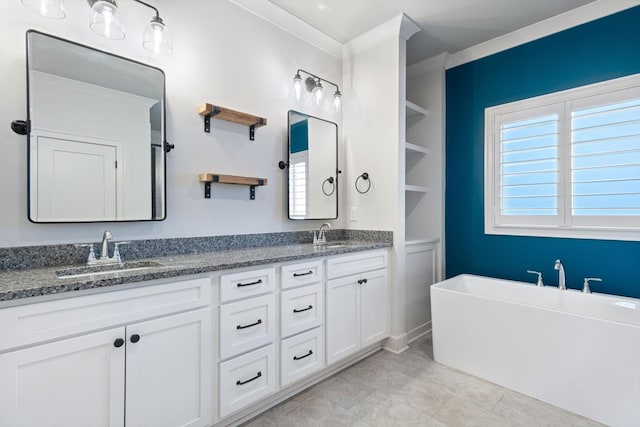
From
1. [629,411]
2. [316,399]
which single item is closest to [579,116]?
[629,411]

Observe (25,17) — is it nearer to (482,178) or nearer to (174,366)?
(174,366)

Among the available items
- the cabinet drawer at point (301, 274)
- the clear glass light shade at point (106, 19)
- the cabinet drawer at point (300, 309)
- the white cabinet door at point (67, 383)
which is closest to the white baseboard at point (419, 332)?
the cabinet drawer at point (300, 309)

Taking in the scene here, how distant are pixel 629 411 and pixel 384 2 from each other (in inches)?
118

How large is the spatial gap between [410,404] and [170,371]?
141 cm

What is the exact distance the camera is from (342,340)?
2.22 meters

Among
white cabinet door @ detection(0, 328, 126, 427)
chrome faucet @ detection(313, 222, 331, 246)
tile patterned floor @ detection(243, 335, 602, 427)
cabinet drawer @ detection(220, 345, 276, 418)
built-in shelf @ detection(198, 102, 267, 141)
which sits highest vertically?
built-in shelf @ detection(198, 102, 267, 141)

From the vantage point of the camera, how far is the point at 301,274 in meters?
1.95

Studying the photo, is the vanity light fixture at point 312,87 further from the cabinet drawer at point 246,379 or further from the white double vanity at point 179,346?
the cabinet drawer at point 246,379

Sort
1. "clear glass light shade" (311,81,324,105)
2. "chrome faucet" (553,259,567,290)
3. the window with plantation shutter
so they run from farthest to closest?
"clear glass light shade" (311,81,324,105)
"chrome faucet" (553,259,567,290)
the window with plantation shutter

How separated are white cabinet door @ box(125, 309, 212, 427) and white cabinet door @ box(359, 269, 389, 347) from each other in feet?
4.06

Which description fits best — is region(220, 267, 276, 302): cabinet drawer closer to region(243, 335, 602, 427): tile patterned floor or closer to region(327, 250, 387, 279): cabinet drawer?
region(327, 250, 387, 279): cabinet drawer

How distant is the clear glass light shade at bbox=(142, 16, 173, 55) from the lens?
5.65 feet

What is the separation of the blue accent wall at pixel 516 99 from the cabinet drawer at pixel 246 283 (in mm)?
2169

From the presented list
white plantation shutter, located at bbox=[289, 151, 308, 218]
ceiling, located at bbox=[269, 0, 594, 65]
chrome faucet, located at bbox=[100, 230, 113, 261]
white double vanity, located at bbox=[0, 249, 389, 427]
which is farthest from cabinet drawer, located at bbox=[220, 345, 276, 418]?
ceiling, located at bbox=[269, 0, 594, 65]
